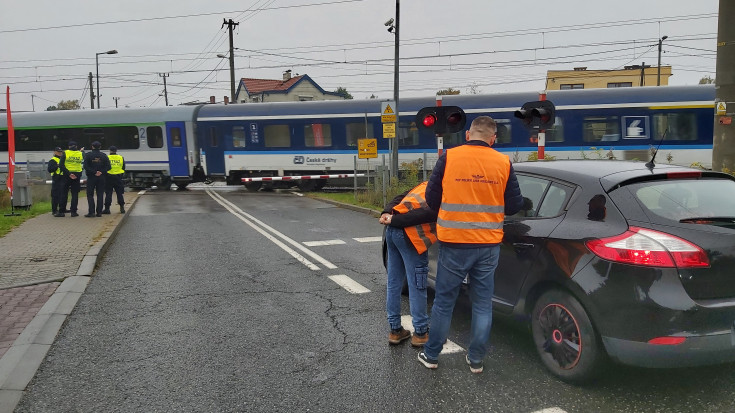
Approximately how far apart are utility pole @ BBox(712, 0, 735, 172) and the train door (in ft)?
62.2

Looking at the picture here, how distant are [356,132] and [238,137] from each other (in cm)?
491

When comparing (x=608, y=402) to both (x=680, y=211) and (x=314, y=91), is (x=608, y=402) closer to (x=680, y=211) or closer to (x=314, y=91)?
(x=680, y=211)

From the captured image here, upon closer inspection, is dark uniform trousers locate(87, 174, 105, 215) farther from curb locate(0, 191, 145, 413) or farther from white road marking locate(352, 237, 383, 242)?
white road marking locate(352, 237, 383, 242)

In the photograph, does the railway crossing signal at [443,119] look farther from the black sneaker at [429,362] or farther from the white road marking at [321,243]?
the black sneaker at [429,362]

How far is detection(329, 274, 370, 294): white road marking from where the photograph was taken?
6.21 m

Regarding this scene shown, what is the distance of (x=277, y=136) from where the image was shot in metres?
21.4

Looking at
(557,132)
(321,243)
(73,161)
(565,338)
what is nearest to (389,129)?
(321,243)

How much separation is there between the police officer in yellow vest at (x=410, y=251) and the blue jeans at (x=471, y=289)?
338 millimetres

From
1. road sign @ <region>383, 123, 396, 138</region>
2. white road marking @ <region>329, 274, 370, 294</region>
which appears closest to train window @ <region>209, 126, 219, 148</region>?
road sign @ <region>383, 123, 396, 138</region>

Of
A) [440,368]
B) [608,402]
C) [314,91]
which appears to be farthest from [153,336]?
[314,91]

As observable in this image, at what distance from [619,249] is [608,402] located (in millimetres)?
954

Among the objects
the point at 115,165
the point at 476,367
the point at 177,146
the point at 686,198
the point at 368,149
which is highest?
the point at 177,146

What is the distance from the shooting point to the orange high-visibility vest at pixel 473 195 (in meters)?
3.51

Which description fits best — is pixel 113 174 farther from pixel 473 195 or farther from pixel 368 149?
pixel 473 195
